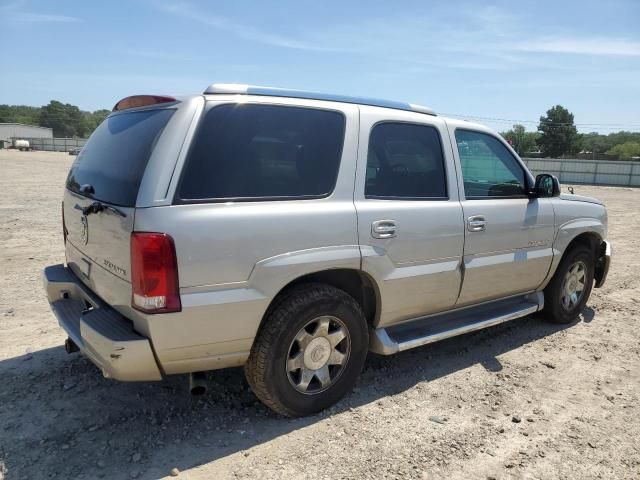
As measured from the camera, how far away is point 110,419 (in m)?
3.05

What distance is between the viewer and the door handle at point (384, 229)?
317cm

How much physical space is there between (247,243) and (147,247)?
0.52m

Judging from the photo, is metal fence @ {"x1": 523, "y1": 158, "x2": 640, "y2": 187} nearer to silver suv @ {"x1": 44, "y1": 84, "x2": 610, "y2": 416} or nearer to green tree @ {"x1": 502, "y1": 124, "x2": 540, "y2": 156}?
silver suv @ {"x1": 44, "y1": 84, "x2": 610, "y2": 416}

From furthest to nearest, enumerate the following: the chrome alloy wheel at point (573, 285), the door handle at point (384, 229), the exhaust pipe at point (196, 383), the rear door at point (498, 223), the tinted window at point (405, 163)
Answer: the chrome alloy wheel at point (573, 285), the rear door at point (498, 223), the tinted window at point (405, 163), the door handle at point (384, 229), the exhaust pipe at point (196, 383)

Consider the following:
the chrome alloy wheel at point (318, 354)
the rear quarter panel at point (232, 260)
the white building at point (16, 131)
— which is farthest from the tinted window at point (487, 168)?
the white building at point (16, 131)

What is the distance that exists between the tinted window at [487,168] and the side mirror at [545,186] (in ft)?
0.44

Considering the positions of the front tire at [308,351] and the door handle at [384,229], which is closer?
the front tire at [308,351]

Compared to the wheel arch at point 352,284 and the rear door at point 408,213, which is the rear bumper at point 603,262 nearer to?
the rear door at point 408,213

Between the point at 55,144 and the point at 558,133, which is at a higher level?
the point at 558,133

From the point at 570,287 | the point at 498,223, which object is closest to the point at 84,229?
the point at 498,223

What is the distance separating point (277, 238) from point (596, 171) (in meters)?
42.7

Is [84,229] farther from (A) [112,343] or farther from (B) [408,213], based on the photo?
(B) [408,213]

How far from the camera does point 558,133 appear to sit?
77.9 metres

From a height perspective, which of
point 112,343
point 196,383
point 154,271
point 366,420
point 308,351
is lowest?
point 366,420
